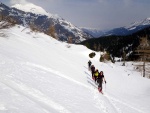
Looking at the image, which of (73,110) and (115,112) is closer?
(73,110)

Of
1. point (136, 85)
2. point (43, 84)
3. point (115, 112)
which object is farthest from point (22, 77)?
point (136, 85)

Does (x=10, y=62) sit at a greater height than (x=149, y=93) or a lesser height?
greater

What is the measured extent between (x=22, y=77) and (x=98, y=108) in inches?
238

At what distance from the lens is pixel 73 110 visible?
14875 mm

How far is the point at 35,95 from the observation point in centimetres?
1496

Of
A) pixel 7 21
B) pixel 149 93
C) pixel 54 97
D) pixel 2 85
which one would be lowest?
pixel 149 93

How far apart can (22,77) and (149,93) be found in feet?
76.5

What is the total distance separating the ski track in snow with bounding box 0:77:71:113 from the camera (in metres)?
13.7

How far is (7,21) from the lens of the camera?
32.7 m

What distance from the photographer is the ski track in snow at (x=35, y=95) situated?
13672mm

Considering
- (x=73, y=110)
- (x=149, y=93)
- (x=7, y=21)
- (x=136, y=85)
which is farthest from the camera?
(x=136, y=85)

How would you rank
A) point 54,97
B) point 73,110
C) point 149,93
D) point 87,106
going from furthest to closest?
point 149,93 < point 87,106 < point 54,97 < point 73,110

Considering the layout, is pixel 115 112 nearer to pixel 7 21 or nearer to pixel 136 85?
pixel 7 21

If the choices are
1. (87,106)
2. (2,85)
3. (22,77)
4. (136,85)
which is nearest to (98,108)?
(87,106)
